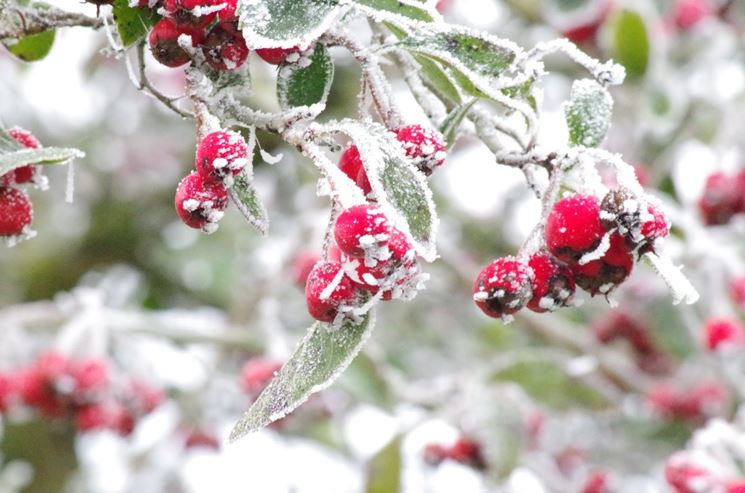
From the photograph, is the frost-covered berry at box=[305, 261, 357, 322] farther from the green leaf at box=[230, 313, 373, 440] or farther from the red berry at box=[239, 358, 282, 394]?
the red berry at box=[239, 358, 282, 394]

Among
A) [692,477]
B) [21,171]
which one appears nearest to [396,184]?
[21,171]

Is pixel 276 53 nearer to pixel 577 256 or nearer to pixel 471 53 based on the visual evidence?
pixel 471 53

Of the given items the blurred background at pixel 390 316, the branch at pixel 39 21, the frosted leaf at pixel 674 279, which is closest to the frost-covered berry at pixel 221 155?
the branch at pixel 39 21

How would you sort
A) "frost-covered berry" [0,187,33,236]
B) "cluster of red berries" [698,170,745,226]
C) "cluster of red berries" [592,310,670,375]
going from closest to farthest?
"frost-covered berry" [0,187,33,236], "cluster of red berries" [698,170,745,226], "cluster of red berries" [592,310,670,375]

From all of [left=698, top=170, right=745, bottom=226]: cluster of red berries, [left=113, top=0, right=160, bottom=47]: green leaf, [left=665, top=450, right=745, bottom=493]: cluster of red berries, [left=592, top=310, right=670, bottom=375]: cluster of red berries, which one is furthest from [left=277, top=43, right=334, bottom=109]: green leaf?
[left=592, top=310, right=670, bottom=375]: cluster of red berries

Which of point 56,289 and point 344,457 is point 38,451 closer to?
point 56,289
